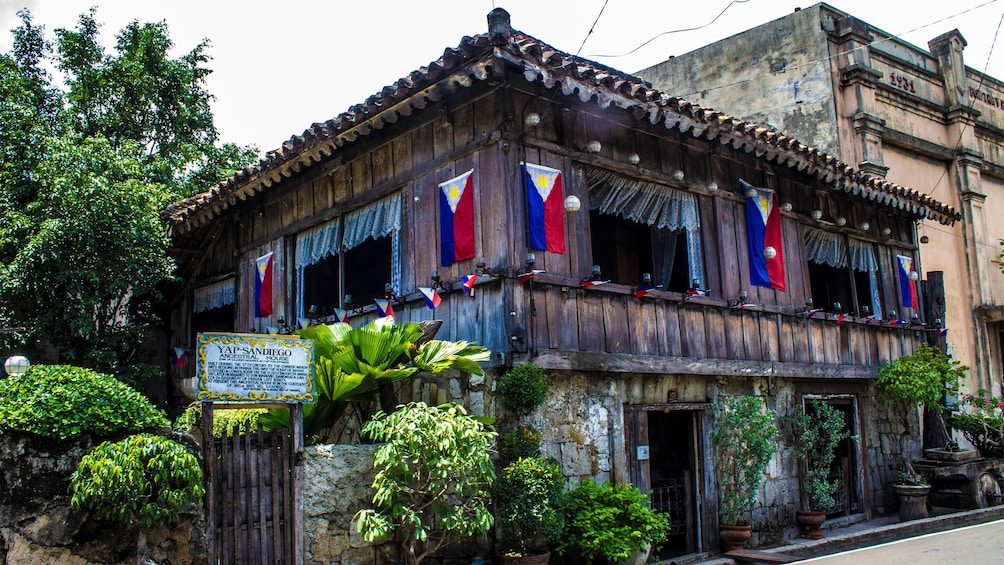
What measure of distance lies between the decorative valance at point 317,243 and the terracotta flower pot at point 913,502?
991 centimetres

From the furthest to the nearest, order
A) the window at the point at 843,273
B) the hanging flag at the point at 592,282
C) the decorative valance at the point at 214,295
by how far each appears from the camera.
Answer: the decorative valance at the point at 214,295
the window at the point at 843,273
the hanging flag at the point at 592,282

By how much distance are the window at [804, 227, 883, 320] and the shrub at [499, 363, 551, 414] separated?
23.0ft

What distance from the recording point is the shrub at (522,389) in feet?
27.0

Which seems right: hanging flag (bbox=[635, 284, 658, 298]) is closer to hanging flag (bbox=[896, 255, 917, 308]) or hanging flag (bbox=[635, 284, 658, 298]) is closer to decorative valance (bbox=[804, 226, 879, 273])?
decorative valance (bbox=[804, 226, 879, 273])

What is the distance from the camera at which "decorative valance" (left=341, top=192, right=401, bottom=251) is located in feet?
35.4

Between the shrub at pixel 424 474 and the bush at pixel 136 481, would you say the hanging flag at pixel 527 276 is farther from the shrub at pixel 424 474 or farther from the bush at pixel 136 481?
the bush at pixel 136 481

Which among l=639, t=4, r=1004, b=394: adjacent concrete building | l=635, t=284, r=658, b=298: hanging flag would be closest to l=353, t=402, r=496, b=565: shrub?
l=635, t=284, r=658, b=298: hanging flag

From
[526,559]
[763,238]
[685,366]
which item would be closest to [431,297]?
[526,559]

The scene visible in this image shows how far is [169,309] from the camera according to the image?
643 inches

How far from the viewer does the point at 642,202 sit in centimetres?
1070

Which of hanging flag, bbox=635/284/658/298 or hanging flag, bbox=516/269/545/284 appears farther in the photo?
hanging flag, bbox=635/284/658/298

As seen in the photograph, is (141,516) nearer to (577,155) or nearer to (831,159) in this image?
(577,155)

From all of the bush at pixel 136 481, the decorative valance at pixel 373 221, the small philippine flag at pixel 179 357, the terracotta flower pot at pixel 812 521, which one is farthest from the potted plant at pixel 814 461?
the small philippine flag at pixel 179 357

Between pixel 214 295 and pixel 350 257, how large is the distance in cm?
263
